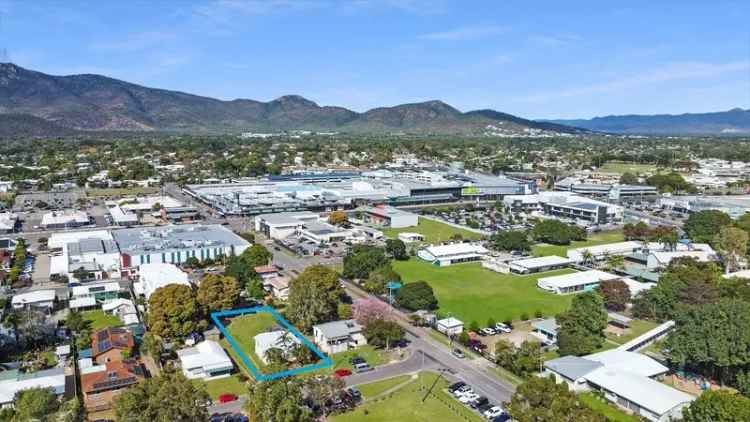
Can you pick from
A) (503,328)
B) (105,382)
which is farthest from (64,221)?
(503,328)

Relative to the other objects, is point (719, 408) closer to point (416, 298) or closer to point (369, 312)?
point (369, 312)

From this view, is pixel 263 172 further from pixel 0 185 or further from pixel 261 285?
pixel 261 285

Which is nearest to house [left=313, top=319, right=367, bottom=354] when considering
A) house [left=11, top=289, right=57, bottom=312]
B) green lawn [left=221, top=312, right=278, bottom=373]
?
green lawn [left=221, top=312, right=278, bottom=373]

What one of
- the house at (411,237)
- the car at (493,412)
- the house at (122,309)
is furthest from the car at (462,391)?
the house at (411,237)

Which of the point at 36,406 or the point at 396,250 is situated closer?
the point at 36,406

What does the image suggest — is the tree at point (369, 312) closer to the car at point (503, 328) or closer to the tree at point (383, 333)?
the tree at point (383, 333)

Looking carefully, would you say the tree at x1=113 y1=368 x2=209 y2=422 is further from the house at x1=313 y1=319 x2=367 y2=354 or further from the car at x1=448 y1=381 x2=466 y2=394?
the car at x1=448 y1=381 x2=466 y2=394
